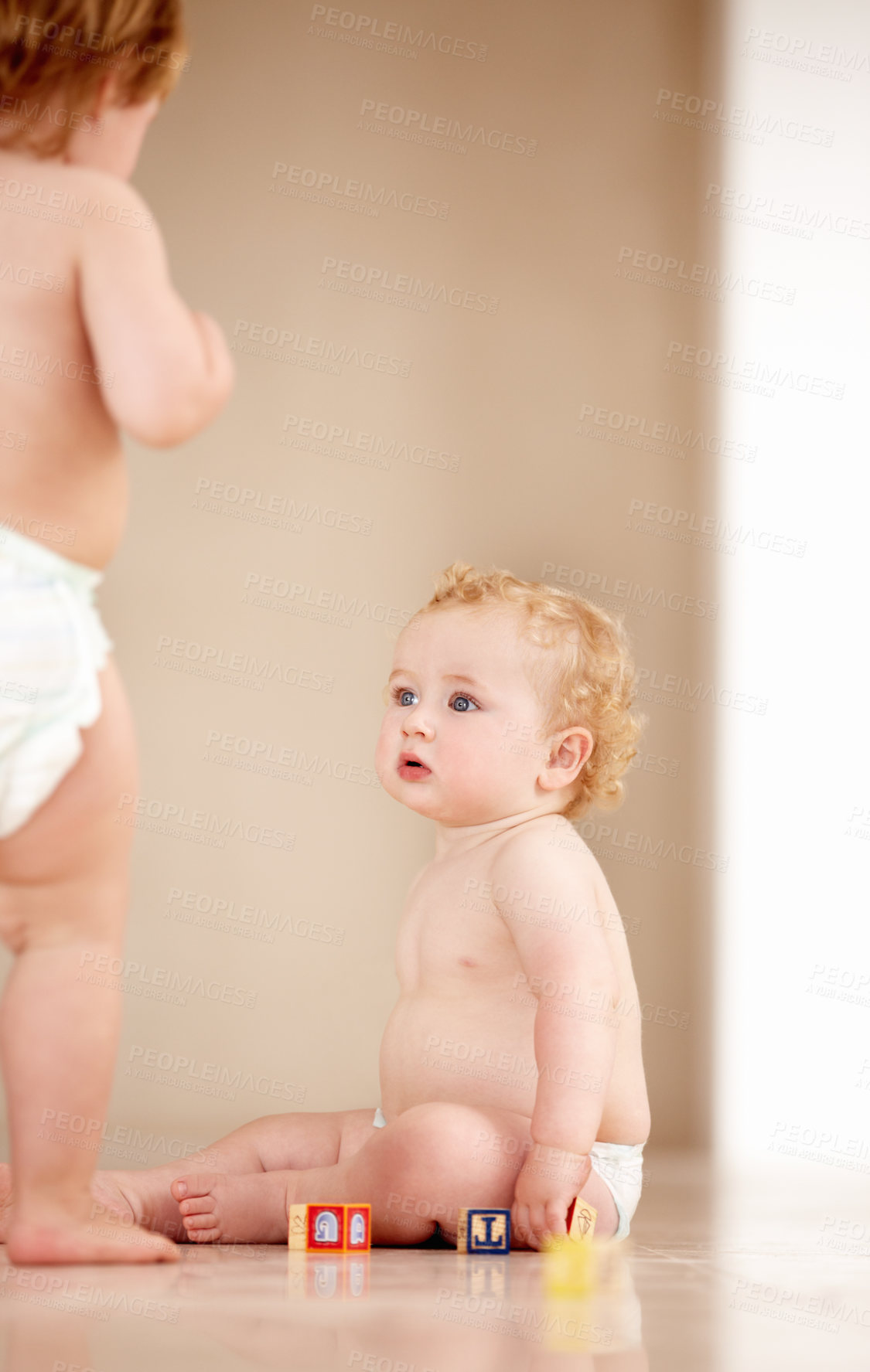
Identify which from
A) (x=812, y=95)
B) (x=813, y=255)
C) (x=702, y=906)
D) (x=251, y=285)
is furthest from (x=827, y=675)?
(x=251, y=285)

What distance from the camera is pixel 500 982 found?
1154 millimetres

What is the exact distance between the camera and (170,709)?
2.08m

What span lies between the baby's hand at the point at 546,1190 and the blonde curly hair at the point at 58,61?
0.76 metres

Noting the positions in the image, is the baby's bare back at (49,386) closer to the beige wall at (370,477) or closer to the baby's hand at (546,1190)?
the baby's hand at (546,1190)

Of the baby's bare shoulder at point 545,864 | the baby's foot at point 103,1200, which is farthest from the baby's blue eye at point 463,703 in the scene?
the baby's foot at point 103,1200

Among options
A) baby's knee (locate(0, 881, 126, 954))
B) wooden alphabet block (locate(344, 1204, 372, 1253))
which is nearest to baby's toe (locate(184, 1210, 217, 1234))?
wooden alphabet block (locate(344, 1204, 372, 1253))

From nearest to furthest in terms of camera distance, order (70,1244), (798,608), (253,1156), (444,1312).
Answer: (444,1312) < (70,1244) < (253,1156) < (798,608)

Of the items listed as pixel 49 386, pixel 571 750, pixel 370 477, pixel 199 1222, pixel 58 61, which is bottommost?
pixel 199 1222

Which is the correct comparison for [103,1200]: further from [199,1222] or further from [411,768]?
[411,768]

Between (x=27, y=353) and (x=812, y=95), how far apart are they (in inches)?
68.2

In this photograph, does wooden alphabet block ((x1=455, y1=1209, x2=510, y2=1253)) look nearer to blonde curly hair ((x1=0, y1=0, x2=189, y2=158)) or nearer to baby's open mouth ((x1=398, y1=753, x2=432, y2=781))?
baby's open mouth ((x1=398, y1=753, x2=432, y2=781))

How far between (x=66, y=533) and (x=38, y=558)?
28 mm

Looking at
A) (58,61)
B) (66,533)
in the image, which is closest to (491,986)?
(66,533)

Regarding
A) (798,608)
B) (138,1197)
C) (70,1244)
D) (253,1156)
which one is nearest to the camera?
(70,1244)
